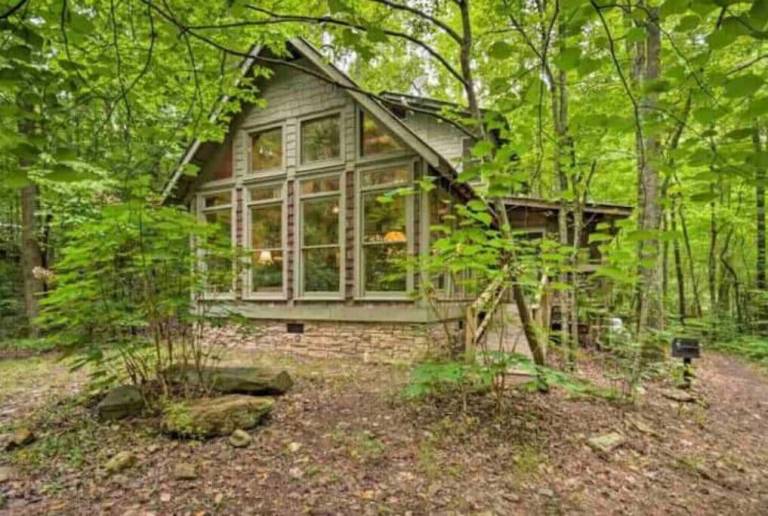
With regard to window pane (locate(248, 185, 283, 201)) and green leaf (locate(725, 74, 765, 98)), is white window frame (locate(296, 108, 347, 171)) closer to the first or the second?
window pane (locate(248, 185, 283, 201))

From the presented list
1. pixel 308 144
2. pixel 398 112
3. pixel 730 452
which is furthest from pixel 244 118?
pixel 730 452

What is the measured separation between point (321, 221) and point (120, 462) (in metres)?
5.40

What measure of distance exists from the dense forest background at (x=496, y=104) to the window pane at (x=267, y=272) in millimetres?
2574

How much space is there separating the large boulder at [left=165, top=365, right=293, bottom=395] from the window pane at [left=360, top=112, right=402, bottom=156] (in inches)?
165

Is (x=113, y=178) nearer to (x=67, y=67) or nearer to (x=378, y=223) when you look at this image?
(x=67, y=67)

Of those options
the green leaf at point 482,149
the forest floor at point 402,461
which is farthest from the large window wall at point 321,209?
the green leaf at point 482,149

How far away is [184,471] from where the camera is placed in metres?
3.44

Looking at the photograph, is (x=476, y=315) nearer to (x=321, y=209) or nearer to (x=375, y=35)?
(x=375, y=35)

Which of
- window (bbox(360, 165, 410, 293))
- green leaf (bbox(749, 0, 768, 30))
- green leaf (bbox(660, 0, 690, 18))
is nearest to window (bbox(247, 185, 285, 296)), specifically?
window (bbox(360, 165, 410, 293))

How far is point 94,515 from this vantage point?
295cm

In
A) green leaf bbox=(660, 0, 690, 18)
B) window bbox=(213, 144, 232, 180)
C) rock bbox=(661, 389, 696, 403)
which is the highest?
window bbox=(213, 144, 232, 180)

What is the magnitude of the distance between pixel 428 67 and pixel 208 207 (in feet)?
33.3

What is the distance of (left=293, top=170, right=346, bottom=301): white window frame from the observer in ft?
26.2

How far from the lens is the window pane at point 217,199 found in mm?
9469
